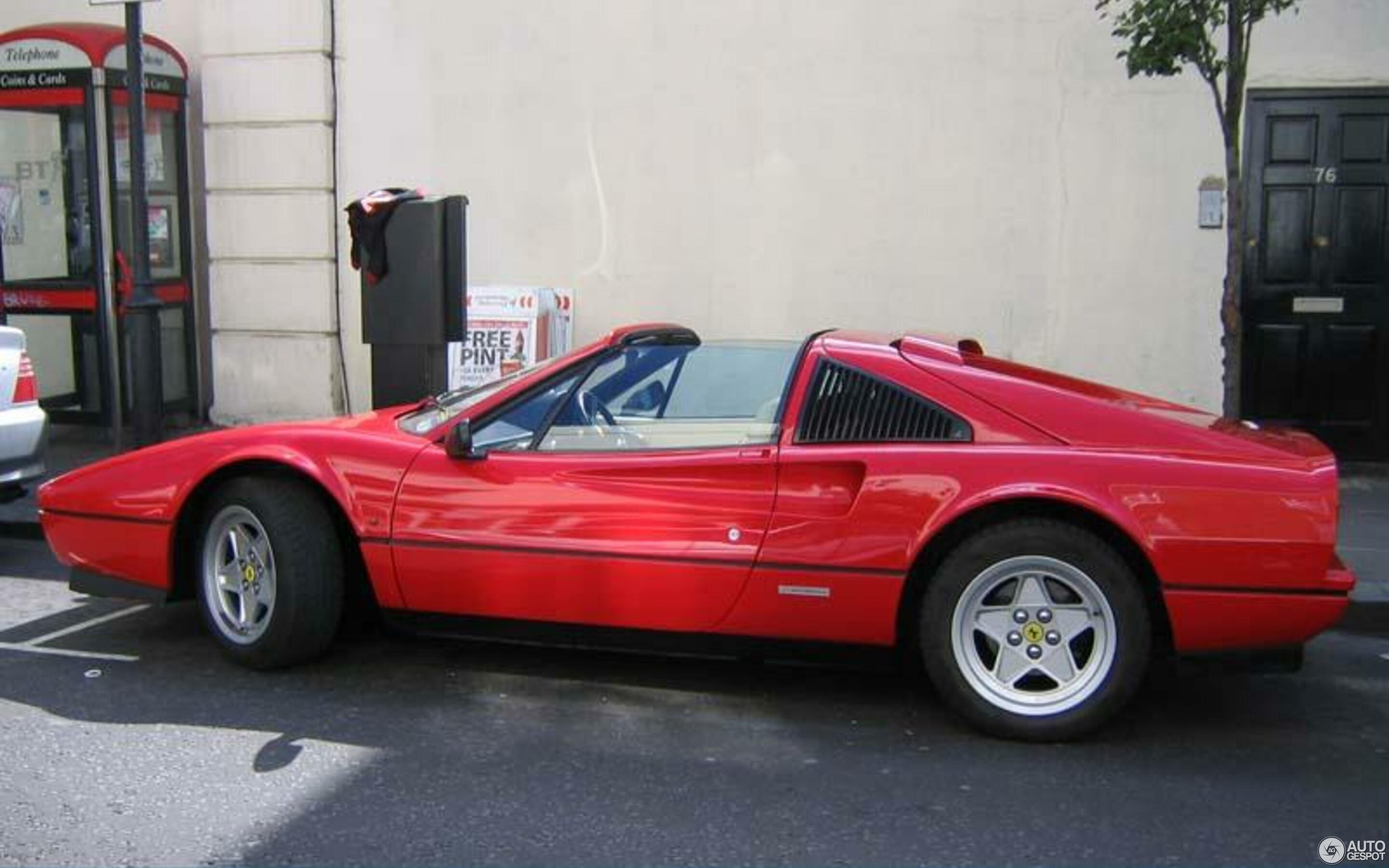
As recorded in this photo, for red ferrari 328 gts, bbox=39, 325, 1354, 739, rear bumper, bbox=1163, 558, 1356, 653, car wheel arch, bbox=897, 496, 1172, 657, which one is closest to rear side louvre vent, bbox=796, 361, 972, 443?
red ferrari 328 gts, bbox=39, 325, 1354, 739

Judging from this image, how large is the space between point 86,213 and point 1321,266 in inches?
357

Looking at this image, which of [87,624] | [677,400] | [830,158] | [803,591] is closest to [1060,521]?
[803,591]

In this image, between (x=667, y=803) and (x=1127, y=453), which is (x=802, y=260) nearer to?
(x=1127, y=453)

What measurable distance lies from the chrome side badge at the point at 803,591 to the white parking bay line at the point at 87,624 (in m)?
2.74

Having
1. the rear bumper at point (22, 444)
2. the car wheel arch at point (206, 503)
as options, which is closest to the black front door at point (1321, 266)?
the car wheel arch at point (206, 503)

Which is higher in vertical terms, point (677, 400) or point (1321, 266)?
point (1321, 266)

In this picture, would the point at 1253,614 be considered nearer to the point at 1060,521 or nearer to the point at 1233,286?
the point at 1060,521

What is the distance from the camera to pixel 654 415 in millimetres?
4918

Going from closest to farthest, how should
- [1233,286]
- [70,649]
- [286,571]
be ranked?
[286,571] < [70,649] < [1233,286]

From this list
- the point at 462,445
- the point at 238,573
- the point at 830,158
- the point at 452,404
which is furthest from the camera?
the point at 830,158

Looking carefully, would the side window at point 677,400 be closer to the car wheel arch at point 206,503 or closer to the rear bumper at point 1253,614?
the car wheel arch at point 206,503

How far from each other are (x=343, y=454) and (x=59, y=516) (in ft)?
4.29

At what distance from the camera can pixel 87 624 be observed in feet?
19.1

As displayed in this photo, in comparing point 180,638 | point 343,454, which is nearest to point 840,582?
point 343,454
